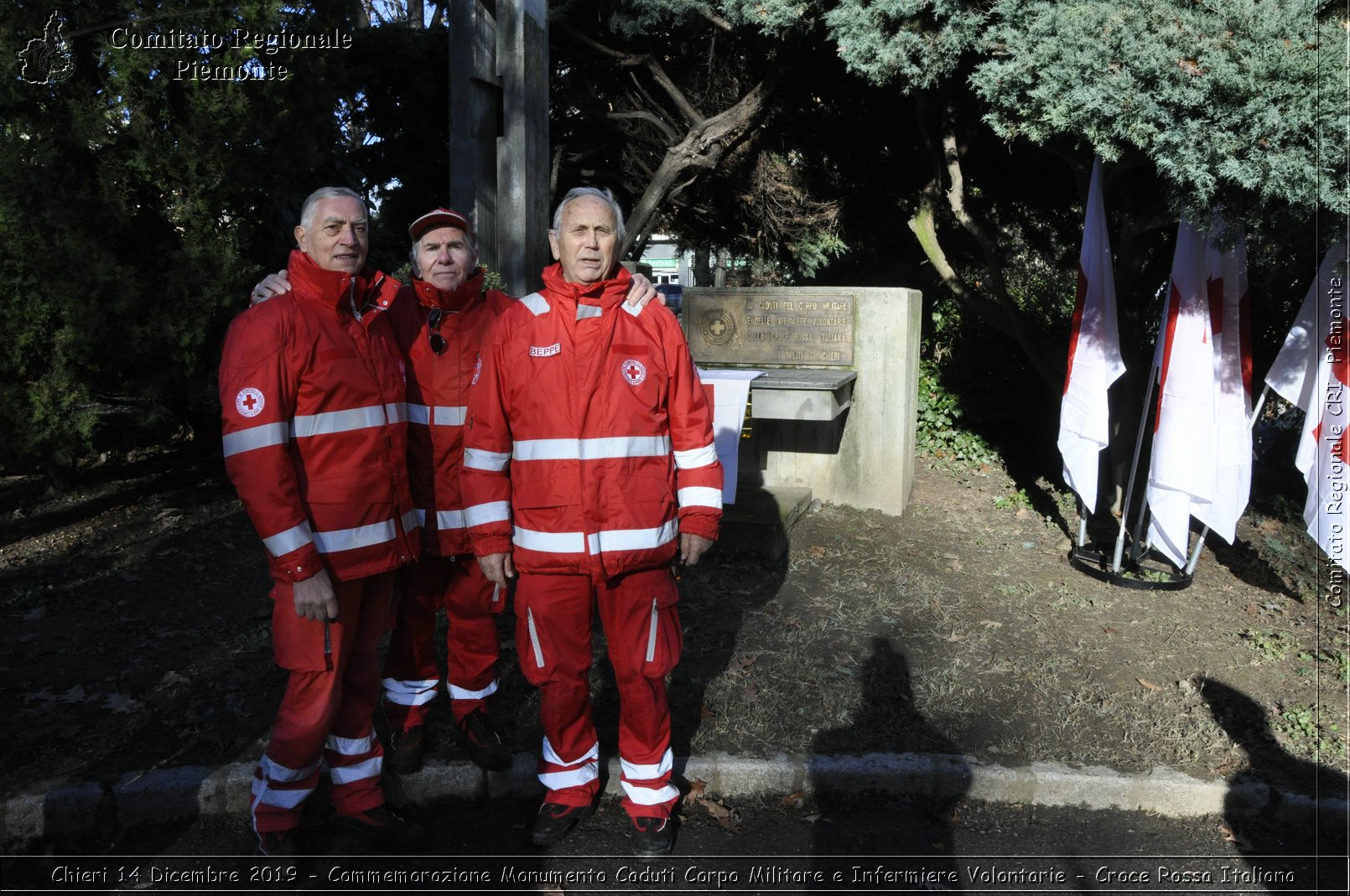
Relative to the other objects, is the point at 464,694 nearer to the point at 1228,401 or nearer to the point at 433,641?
the point at 433,641

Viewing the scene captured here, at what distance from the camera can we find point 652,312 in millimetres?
3303

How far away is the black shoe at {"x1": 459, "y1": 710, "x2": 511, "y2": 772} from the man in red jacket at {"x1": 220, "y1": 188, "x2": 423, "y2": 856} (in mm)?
457

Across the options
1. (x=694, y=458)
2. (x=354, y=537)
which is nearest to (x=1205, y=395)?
(x=694, y=458)

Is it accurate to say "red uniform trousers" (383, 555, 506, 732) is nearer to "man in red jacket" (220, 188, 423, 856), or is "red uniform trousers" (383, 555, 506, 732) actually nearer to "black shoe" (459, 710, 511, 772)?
"black shoe" (459, 710, 511, 772)

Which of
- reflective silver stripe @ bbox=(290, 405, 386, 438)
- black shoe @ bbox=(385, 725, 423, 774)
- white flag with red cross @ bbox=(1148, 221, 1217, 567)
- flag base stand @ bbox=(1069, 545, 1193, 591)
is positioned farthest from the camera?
flag base stand @ bbox=(1069, 545, 1193, 591)

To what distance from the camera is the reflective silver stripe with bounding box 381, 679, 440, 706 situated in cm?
386

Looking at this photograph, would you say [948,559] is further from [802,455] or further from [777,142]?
[777,142]

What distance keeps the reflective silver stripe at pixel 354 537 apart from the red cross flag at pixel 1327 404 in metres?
4.79

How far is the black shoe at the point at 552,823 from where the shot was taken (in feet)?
11.3

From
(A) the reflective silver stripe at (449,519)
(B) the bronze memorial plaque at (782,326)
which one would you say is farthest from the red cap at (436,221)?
(B) the bronze memorial plaque at (782,326)

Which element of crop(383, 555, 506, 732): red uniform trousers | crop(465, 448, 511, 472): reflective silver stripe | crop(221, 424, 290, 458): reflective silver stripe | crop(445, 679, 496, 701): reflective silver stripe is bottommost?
crop(445, 679, 496, 701): reflective silver stripe

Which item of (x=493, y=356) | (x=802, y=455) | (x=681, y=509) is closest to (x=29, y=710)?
(x=493, y=356)

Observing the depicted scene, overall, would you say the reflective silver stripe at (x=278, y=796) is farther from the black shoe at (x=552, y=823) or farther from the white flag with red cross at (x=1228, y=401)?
the white flag with red cross at (x=1228, y=401)

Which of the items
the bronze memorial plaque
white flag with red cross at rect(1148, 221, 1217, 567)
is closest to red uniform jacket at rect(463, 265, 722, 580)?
white flag with red cross at rect(1148, 221, 1217, 567)
